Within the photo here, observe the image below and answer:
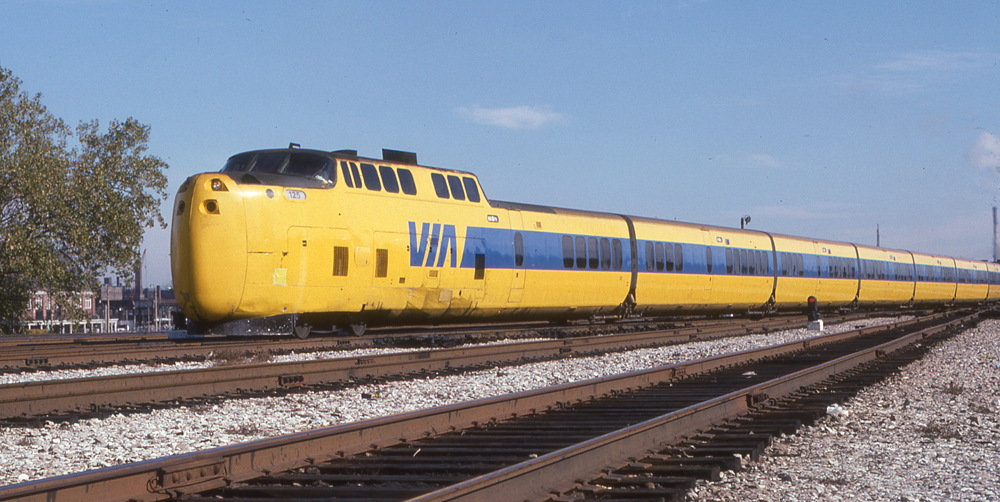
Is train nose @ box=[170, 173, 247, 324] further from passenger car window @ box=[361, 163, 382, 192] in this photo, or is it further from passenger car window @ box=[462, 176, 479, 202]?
passenger car window @ box=[462, 176, 479, 202]

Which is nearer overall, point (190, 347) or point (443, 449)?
point (443, 449)

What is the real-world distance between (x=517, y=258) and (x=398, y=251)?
12.7ft

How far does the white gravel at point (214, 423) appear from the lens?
6297 mm

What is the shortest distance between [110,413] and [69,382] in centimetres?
159

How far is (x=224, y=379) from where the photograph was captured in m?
9.88

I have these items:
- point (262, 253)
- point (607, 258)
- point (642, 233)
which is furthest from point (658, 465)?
point (642, 233)

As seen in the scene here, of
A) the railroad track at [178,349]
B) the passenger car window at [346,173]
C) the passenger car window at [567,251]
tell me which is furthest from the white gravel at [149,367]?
the passenger car window at [567,251]

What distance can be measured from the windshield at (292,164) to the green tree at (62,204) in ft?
52.5

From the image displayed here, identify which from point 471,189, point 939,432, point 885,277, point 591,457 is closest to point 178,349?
point 471,189

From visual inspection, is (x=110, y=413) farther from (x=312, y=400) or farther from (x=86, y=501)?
(x=86, y=501)

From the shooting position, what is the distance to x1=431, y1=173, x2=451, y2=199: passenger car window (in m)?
17.9

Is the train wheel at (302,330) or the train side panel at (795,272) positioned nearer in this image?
the train wheel at (302,330)

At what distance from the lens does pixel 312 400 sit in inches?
366

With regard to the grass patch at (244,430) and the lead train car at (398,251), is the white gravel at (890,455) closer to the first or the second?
the grass patch at (244,430)
